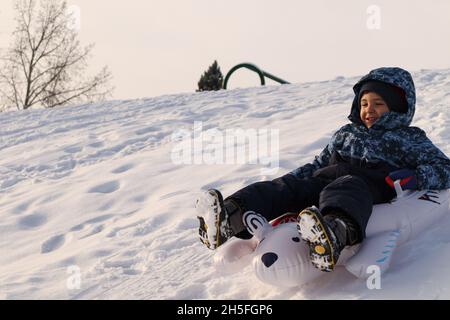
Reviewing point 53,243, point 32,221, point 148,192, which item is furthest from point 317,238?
point 32,221

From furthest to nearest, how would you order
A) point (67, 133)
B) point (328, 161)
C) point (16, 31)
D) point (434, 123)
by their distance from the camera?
1. point (16, 31)
2. point (67, 133)
3. point (434, 123)
4. point (328, 161)

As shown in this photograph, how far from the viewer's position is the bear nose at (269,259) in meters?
2.02

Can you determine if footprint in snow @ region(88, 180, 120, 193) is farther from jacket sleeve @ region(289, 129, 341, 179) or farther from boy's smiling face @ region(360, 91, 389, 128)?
boy's smiling face @ region(360, 91, 389, 128)

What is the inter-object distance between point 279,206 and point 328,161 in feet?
1.81

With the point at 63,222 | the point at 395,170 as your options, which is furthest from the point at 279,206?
the point at 63,222

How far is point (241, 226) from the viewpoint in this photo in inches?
88.5

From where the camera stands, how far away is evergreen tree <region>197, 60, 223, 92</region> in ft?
69.2

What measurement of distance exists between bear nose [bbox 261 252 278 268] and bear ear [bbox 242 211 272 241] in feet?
0.57

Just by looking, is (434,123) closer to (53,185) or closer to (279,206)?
(279,206)

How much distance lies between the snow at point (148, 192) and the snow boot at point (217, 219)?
23cm

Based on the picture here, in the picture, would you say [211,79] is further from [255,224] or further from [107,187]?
[255,224]

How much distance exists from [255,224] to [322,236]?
361 mm

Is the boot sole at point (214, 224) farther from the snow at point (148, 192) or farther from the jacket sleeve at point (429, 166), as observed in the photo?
the jacket sleeve at point (429, 166)

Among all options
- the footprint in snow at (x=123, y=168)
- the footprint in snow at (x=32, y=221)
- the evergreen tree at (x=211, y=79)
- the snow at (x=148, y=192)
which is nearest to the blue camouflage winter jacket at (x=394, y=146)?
the snow at (x=148, y=192)
